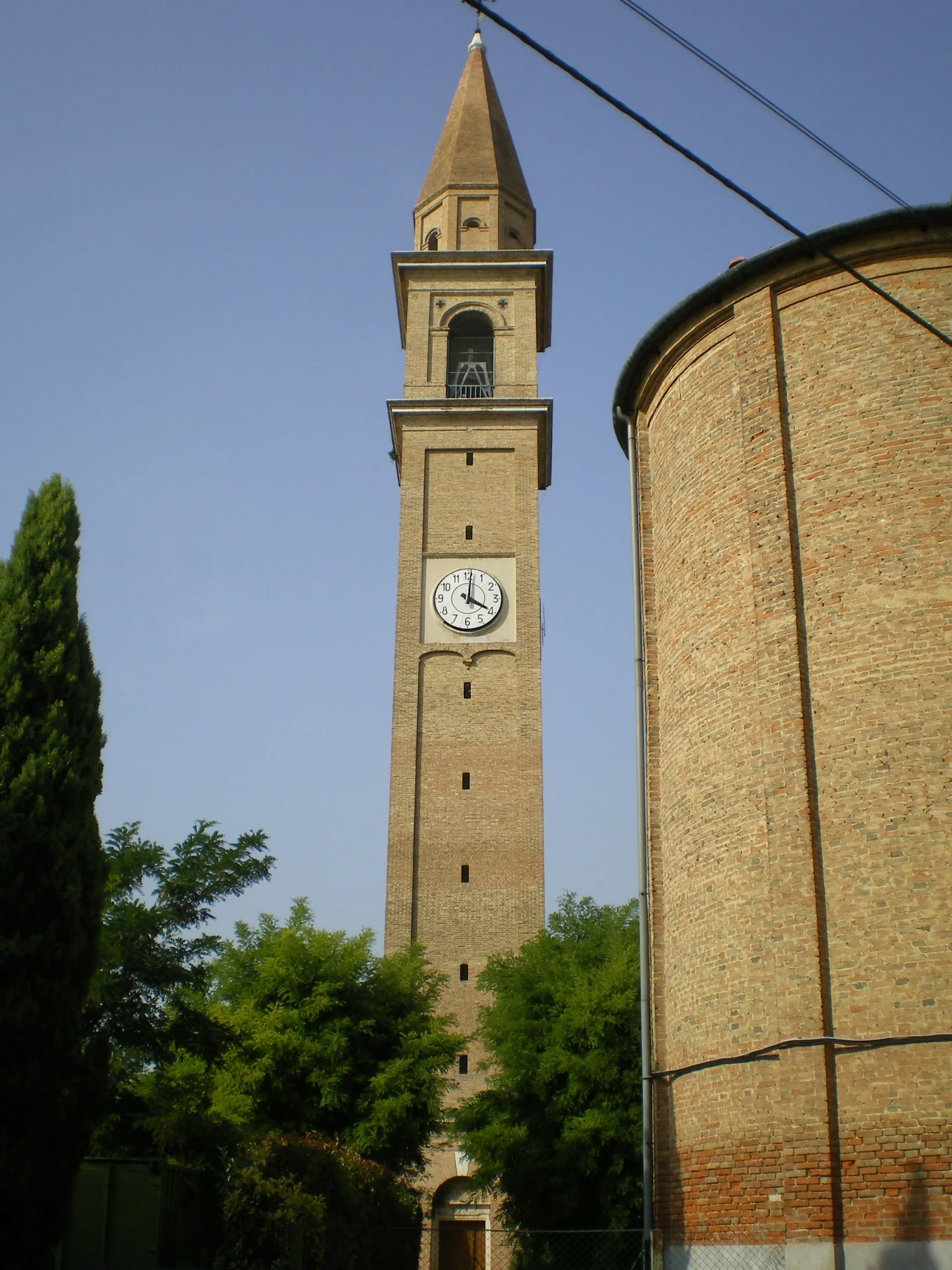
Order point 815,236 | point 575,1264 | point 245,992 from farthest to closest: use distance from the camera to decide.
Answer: point 245,992 < point 575,1264 < point 815,236

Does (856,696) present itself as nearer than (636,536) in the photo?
Yes

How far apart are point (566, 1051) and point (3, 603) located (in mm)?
13480

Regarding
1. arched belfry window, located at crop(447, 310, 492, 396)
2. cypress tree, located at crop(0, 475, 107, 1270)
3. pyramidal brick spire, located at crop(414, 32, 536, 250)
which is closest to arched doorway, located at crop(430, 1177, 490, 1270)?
cypress tree, located at crop(0, 475, 107, 1270)

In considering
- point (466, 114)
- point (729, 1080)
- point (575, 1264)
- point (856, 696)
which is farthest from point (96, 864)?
point (466, 114)

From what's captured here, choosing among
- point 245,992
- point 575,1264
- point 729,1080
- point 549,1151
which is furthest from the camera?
point 245,992

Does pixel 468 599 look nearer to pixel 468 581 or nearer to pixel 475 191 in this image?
pixel 468 581

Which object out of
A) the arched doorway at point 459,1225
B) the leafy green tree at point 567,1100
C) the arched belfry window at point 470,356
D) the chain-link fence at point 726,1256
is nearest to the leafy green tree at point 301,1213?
the chain-link fence at point 726,1256

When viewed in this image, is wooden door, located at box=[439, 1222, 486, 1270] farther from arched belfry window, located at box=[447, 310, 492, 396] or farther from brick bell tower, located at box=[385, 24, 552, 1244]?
arched belfry window, located at box=[447, 310, 492, 396]

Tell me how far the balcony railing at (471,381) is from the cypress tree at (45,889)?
27.5 metres

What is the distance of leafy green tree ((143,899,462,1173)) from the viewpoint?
22766 mm

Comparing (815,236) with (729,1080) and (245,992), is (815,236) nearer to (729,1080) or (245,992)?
(729,1080)

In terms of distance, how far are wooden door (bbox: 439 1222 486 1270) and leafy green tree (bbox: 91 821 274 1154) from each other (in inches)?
488

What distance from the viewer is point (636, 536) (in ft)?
52.9

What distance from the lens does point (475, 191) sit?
42344 mm
